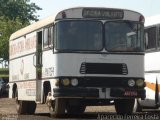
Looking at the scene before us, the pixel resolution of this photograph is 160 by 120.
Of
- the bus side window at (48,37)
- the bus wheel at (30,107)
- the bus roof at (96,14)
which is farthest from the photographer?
the bus wheel at (30,107)

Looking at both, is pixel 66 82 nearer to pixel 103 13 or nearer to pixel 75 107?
pixel 103 13

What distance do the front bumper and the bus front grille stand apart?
51 cm

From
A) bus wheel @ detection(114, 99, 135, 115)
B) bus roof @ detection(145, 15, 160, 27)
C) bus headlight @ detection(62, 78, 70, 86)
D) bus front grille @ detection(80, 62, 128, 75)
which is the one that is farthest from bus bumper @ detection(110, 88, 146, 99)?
bus roof @ detection(145, 15, 160, 27)

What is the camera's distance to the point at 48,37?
18.7 m

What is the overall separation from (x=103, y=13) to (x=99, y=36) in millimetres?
724

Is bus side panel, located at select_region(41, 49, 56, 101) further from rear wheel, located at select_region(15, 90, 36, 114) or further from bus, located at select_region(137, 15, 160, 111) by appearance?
bus, located at select_region(137, 15, 160, 111)

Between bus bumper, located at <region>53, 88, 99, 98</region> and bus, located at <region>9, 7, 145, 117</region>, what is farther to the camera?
bus, located at <region>9, 7, 145, 117</region>

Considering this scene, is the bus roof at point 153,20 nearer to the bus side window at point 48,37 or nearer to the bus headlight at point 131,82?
the bus headlight at point 131,82

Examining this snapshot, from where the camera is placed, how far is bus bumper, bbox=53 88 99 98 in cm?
1736

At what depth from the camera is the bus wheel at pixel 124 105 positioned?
19.2 m

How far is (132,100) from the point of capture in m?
19.1

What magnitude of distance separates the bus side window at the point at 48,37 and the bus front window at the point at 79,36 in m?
0.69

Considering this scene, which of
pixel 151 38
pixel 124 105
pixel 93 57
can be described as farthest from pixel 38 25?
pixel 151 38

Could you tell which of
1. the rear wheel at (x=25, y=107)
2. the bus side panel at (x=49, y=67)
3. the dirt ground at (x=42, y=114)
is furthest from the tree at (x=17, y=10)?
the bus side panel at (x=49, y=67)
